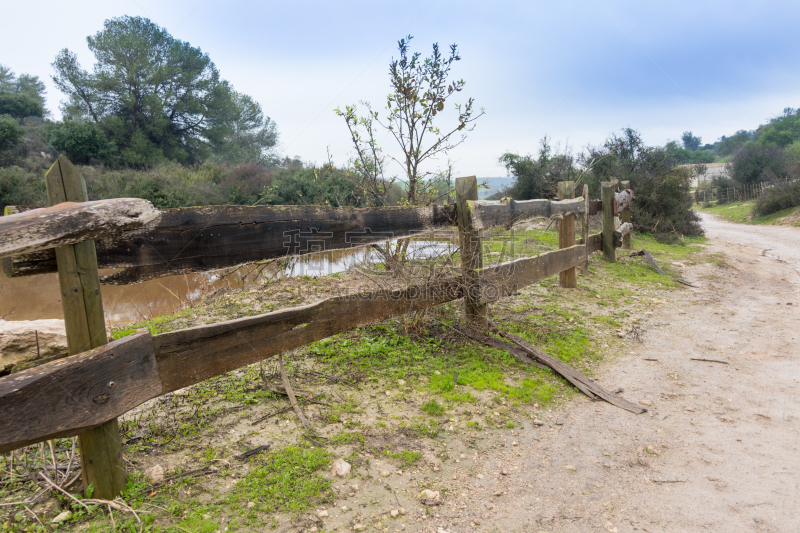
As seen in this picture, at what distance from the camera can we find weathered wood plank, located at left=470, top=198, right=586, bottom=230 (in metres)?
4.17

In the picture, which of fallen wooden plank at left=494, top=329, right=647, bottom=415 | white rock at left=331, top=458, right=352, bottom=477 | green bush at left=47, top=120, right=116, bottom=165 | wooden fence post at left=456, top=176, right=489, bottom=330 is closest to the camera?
white rock at left=331, top=458, right=352, bottom=477

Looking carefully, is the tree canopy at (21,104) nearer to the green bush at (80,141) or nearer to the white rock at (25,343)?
the green bush at (80,141)

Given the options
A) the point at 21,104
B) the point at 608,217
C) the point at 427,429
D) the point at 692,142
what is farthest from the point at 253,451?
the point at 692,142

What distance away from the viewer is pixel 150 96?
29562 mm

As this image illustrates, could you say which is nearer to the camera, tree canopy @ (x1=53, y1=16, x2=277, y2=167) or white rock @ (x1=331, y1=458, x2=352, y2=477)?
white rock @ (x1=331, y1=458, x2=352, y2=477)

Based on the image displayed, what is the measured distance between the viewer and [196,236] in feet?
8.14

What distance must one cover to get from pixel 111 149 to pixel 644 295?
2896 cm

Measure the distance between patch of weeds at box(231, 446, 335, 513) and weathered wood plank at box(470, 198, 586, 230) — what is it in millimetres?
2625

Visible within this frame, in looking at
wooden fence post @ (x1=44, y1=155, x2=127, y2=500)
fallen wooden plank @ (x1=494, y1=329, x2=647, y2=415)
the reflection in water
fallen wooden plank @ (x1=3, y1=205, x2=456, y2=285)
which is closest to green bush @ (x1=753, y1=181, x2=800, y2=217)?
the reflection in water

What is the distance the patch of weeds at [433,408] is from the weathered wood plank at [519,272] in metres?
1.46

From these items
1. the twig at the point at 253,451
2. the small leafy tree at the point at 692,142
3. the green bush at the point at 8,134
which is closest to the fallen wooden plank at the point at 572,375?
the twig at the point at 253,451

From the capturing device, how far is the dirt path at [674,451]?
2176mm

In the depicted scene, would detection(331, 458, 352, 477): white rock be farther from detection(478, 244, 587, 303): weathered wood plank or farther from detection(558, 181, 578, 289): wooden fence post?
detection(558, 181, 578, 289): wooden fence post

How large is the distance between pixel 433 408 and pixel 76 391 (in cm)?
221
